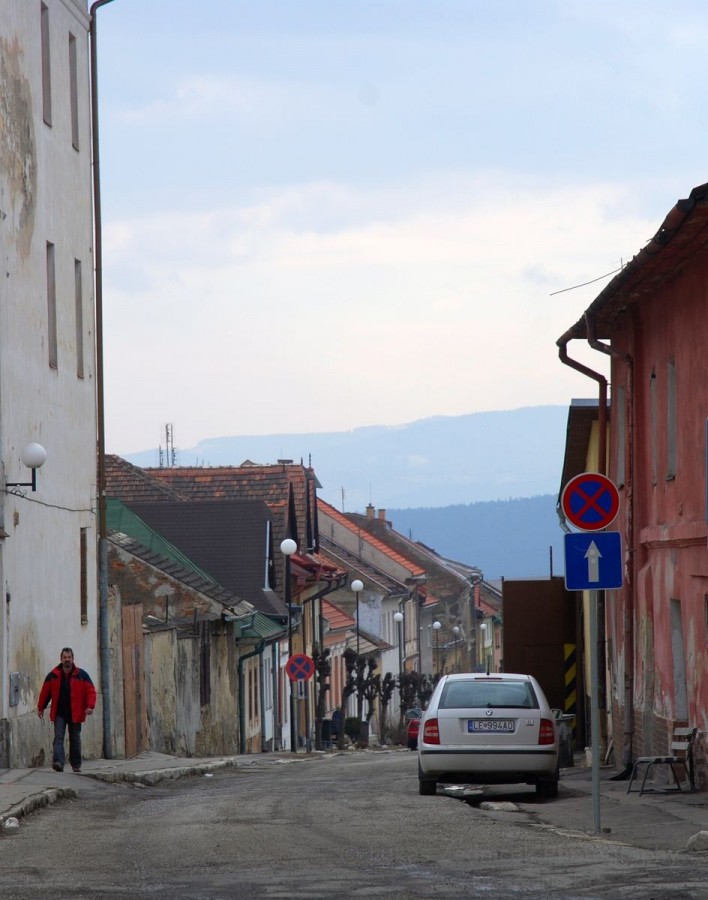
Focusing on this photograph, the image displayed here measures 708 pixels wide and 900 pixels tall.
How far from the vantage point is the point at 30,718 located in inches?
842

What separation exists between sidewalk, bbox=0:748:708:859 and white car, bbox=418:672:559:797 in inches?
13.5

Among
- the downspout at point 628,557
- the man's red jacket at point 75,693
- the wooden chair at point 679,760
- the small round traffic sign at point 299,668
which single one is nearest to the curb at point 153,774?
the man's red jacket at point 75,693

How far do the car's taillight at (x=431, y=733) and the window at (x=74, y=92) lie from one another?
39.9 feet

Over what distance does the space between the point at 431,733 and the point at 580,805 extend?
178 centimetres

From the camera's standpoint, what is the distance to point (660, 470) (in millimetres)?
18844

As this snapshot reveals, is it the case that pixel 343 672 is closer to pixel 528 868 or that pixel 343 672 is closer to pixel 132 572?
pixel 132 572

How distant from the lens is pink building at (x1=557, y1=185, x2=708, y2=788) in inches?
642

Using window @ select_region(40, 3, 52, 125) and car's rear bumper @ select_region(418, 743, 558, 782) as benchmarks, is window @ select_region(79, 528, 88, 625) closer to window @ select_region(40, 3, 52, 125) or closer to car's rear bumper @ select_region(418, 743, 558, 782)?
window @ select_region(40, 3, 52, 125)

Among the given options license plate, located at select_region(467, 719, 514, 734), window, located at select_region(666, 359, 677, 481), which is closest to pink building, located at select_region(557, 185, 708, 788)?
window, located at select_region(666, 359, 677, 481)

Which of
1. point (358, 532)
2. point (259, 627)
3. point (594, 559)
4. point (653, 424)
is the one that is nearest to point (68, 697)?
point (653, 424)

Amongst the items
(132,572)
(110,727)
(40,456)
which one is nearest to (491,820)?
(40,456)

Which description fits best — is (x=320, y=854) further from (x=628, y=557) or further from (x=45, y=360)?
(x=45, y=360)

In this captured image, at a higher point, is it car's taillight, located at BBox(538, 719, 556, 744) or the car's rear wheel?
car's taillight, located at BBox(538, 719, 556, 744)

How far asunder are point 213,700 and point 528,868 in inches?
1073
